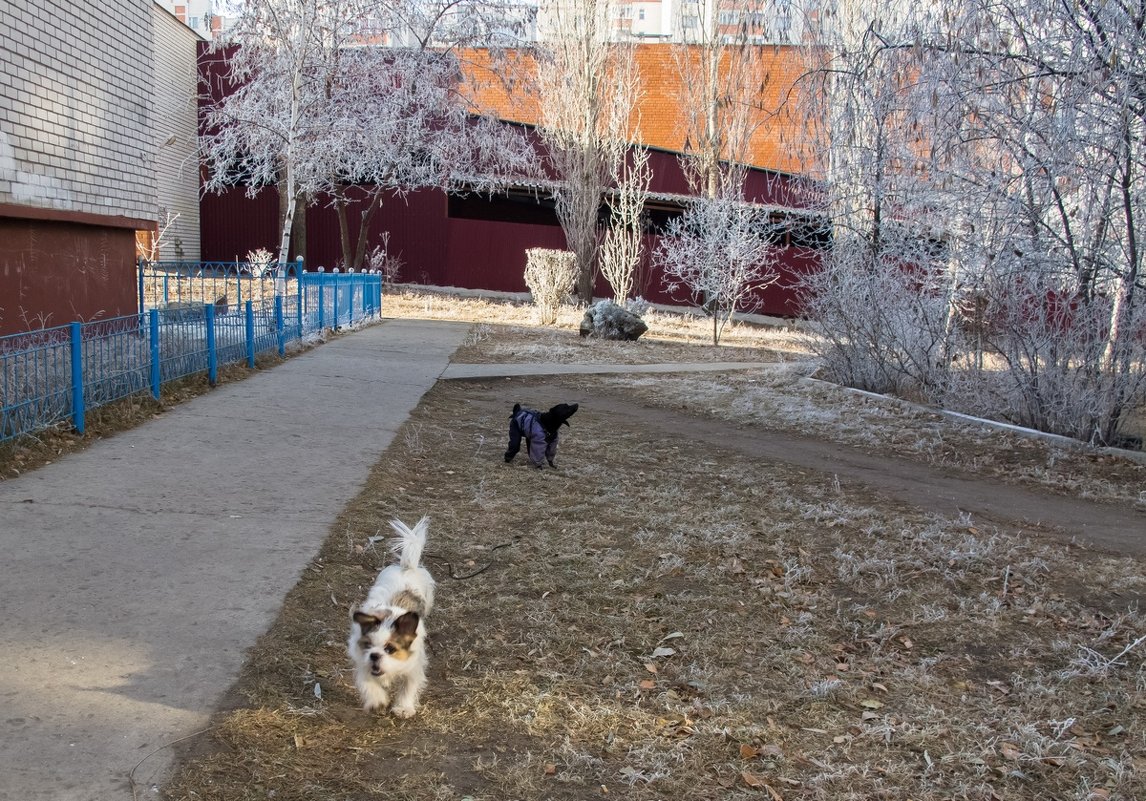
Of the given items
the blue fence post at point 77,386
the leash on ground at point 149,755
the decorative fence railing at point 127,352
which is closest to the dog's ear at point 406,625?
the leash on ground at point 149,755

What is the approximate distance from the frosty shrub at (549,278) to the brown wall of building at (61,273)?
10024 mm

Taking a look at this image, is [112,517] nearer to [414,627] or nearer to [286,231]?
[414,627]

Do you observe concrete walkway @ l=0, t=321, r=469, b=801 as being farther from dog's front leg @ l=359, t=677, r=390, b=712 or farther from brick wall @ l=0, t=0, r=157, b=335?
brick wall @ l=0, t=0, r=157, b=335

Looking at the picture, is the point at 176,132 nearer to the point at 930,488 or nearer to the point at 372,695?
the point at 930,488

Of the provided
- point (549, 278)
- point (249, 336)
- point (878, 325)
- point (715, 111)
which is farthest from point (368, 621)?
point (715, 111)

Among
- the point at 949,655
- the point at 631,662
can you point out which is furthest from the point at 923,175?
the point at 631,662

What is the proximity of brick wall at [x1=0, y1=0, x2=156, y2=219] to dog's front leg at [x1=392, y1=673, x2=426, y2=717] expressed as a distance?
719cm

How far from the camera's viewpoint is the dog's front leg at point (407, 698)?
3.29 metres

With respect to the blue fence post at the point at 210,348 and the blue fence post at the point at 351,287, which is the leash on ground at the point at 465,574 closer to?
the blue fence post at the point at 210,348

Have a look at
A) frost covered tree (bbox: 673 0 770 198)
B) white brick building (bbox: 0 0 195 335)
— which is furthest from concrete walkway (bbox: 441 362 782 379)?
frost covered tree (bbox: 673 0 770 198)

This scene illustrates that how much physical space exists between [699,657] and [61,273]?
8.26 m

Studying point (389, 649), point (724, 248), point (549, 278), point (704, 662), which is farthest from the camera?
point (549, 278)

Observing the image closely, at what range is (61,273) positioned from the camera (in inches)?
371

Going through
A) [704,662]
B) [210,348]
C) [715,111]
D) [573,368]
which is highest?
[715,111]
